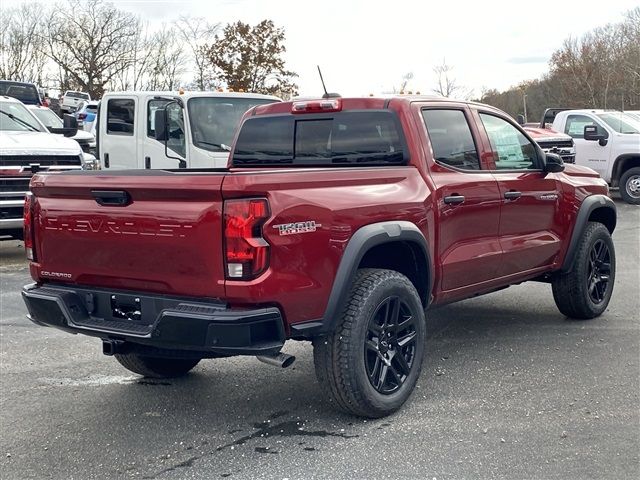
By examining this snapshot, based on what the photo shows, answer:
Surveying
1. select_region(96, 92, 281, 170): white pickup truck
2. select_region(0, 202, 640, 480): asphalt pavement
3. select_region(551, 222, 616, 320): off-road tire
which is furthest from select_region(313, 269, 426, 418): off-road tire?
select_region(96, 92, 281, 170): white pickup truck

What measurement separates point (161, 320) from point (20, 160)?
7.07 metres

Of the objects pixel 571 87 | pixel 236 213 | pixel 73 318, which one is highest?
pixel 571 87

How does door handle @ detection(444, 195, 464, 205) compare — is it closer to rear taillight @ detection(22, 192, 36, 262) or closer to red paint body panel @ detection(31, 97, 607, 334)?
red paint body panel @ detection(31, 97, 607, 334)

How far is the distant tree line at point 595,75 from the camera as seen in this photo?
40031 mm

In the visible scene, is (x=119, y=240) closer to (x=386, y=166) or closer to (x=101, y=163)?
(x=386, y=166)

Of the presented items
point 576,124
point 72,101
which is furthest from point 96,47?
point 576,124

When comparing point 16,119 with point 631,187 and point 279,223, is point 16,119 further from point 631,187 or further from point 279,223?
point 631,187

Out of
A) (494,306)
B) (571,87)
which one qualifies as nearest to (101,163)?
(494,306)

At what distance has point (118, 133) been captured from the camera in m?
11.8

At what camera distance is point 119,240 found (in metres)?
4.01

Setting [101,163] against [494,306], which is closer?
[494,306]

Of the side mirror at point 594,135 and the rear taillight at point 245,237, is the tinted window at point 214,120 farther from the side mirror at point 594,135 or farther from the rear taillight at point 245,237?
the side mirror at point 594,135

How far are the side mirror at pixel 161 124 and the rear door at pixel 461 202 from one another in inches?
230

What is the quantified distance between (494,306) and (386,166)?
3024 mm
